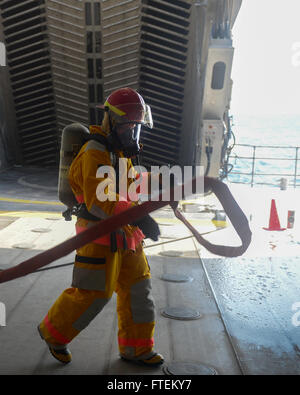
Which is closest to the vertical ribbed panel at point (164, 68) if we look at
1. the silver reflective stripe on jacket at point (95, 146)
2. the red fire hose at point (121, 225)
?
the silver reflective stripe on jacket at point (95, 146)

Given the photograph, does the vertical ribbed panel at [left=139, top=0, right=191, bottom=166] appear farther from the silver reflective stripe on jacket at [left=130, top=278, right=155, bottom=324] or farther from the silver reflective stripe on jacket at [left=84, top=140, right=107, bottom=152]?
the silver reflective stripe on jacket at [left=130, top=278, right=155, bottom=324]

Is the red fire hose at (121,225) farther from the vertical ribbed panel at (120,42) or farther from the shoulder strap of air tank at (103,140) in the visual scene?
the vertical ribbed panel at (120,42)

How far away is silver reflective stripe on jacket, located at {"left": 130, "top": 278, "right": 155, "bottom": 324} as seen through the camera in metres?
3.02

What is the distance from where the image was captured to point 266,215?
8.50 meters

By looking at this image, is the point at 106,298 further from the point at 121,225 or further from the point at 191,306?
the point at 191,306

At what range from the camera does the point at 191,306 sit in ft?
13.6

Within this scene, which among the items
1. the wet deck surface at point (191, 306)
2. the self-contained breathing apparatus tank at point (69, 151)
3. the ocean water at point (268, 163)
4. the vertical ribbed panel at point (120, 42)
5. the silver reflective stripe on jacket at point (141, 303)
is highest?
the vertical ribbed panel at point (120, 42)

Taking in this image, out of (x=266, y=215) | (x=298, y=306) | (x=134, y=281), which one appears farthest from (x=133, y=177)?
(x=266, y=215)

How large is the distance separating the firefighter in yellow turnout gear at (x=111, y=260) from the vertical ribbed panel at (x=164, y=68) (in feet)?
25.7

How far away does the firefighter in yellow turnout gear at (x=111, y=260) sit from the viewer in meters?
2.76

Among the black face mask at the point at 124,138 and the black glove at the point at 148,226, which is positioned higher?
the black face mask at the point at 124,138

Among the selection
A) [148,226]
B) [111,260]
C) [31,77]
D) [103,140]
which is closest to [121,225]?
[148,226]

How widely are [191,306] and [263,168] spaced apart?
33216 mm
